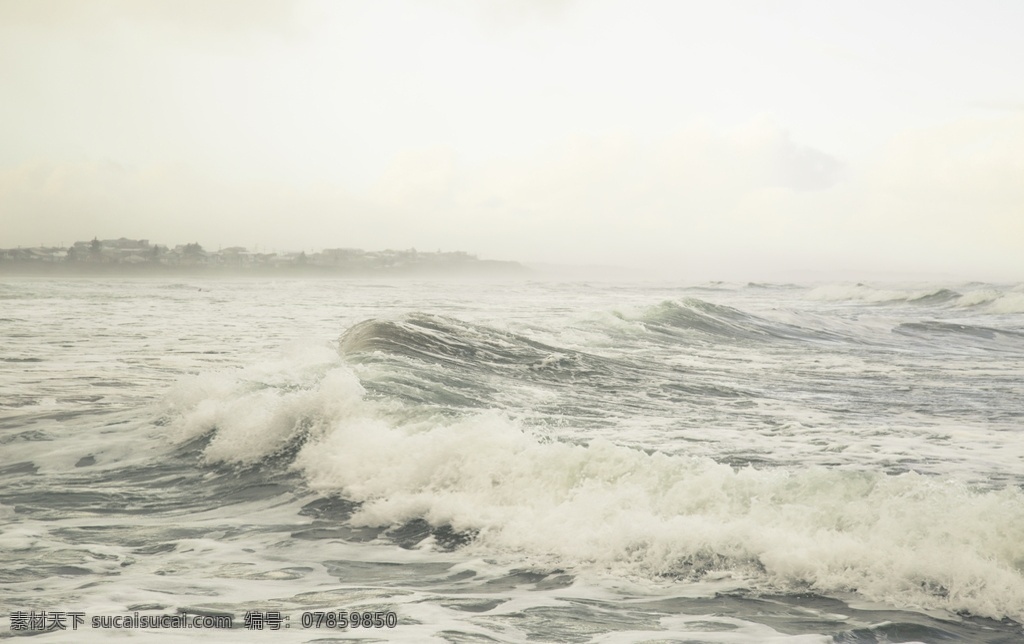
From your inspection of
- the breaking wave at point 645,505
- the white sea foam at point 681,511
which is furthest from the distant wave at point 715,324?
the white sea foam at point 681,511

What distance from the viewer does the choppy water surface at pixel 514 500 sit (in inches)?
184

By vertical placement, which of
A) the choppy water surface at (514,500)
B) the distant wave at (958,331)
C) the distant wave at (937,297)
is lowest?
the choppy water surface at (514,500)

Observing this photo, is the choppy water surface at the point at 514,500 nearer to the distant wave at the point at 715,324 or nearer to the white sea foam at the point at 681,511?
the white sea foam at the point at 681,511

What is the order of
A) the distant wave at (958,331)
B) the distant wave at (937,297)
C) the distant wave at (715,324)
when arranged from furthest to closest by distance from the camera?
the distant wave at (937,297) → the distant wave at (958,331) → the distant wave at (715,324)

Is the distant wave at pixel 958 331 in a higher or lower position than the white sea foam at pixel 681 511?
higher

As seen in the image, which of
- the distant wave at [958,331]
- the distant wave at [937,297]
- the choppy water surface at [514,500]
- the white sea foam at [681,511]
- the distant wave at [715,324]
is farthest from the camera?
the distant wave at [937,297]

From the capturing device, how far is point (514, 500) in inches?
257

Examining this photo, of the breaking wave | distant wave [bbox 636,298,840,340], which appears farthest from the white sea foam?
distant wave [bbox 636,298,840,340]

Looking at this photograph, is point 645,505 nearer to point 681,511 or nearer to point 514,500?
point 681,511

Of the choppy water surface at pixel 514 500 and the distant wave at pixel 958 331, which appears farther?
the distant wave at pixel 958 331

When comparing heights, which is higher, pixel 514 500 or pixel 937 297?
pixel 937 297

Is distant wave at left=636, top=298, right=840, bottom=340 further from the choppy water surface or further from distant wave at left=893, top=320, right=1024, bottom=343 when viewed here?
the choppy water surface

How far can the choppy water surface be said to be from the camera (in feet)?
15.3

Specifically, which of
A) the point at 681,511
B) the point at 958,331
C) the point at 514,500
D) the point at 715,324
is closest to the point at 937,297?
the point at 958,331
